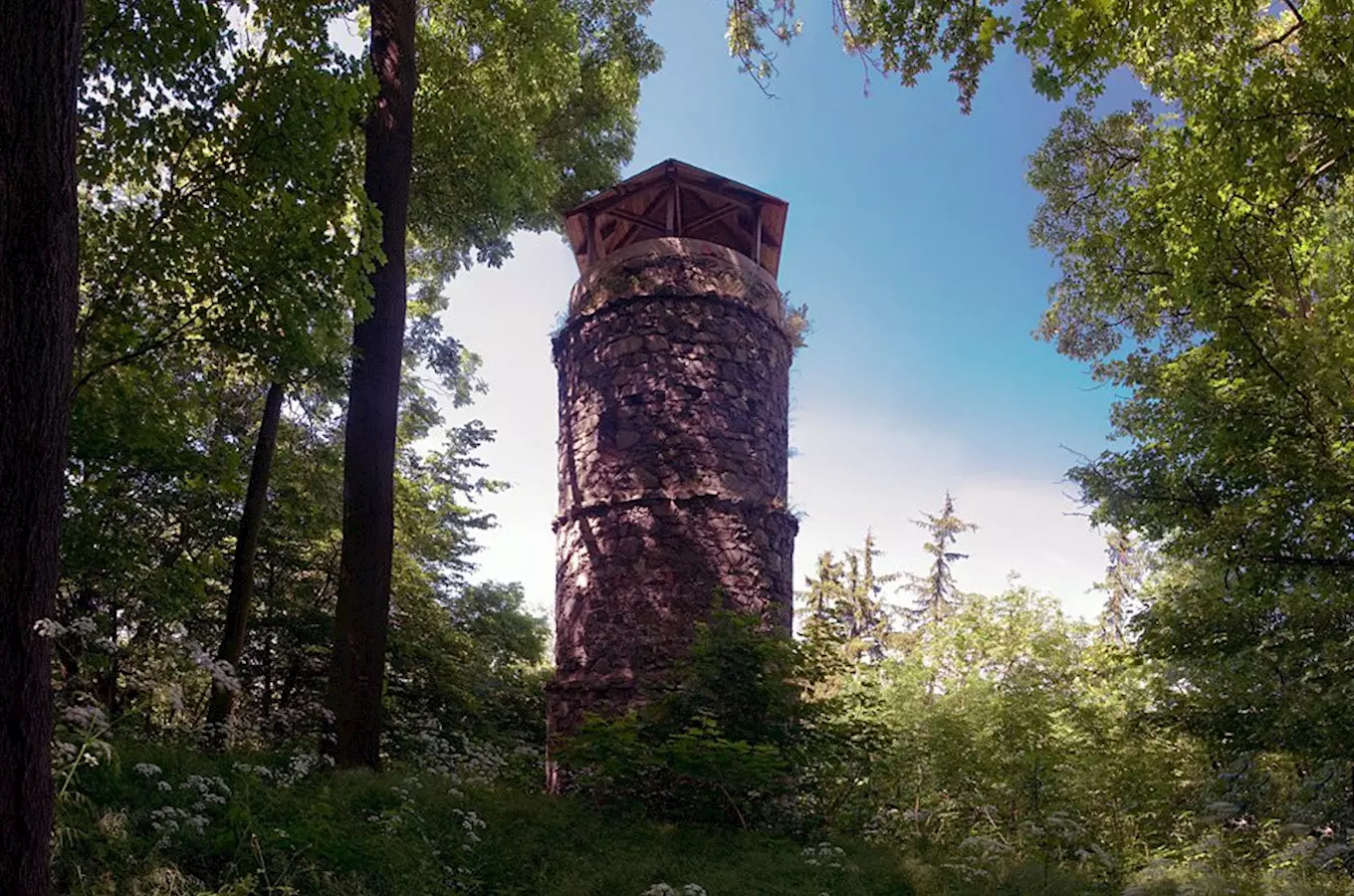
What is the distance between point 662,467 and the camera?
950 centimetres

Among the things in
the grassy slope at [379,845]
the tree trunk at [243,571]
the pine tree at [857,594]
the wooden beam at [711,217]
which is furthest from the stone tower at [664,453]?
the pine tree at [857,594]

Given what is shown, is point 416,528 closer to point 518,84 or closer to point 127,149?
point 518,84

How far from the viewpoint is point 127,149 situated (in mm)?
5559

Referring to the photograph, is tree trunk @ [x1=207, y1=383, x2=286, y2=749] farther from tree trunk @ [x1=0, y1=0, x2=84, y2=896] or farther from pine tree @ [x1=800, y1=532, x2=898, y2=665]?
pine tree @ [x1=800, y1=532, x2=898, y2=665]

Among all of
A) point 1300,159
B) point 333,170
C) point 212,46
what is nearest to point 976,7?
point 1300,159

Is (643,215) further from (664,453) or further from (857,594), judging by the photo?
(857,594)

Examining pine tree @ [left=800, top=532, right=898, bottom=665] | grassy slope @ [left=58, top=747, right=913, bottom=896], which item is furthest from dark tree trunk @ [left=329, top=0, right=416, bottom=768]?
pine tree @ [left=800, top=532, right=898, bottom=665]

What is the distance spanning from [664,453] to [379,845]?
5.57m

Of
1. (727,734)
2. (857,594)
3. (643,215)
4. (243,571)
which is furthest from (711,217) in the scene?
(857,594)

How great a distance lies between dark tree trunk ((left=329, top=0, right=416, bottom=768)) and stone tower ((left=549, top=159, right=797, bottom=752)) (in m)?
2.98

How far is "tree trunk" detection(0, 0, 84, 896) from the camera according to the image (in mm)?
2535

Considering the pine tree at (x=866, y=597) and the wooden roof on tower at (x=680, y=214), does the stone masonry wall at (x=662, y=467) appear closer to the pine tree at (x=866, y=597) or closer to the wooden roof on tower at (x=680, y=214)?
the wooden roof on tower at (x=680, y=214)

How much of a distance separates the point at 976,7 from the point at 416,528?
1018cm

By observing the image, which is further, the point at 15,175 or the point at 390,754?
the point at 390,754
